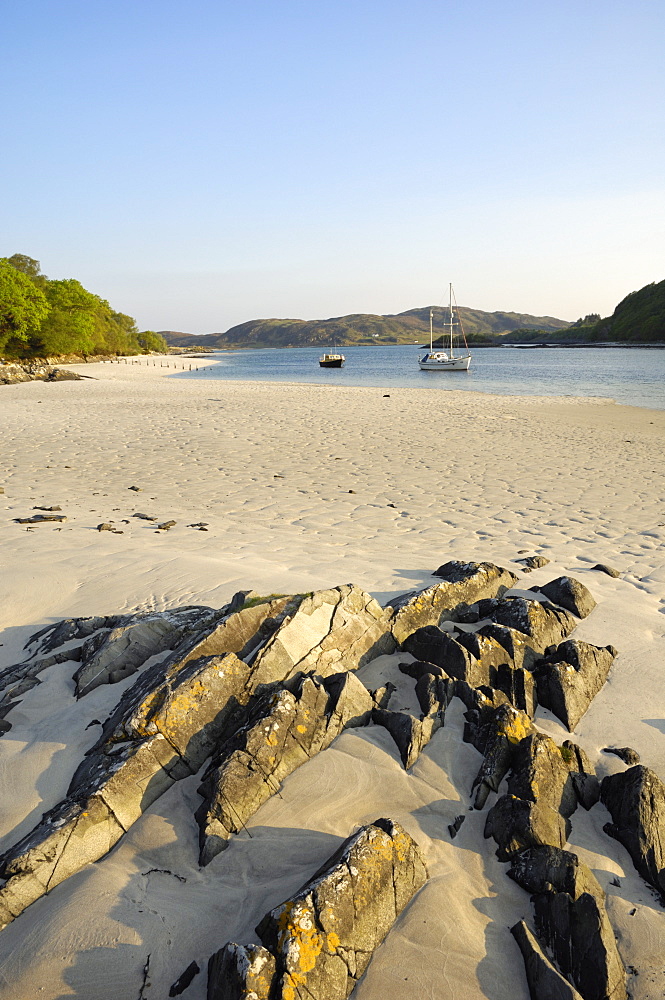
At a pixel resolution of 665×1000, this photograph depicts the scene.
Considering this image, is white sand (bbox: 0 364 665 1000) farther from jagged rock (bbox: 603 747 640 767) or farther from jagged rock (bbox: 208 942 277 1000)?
jagged rock (bbox: 208 942 277 1000)

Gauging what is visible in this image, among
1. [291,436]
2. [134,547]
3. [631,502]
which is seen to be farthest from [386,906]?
[291,436]

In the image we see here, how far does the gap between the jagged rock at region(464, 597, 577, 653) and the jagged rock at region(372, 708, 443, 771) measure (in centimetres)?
140

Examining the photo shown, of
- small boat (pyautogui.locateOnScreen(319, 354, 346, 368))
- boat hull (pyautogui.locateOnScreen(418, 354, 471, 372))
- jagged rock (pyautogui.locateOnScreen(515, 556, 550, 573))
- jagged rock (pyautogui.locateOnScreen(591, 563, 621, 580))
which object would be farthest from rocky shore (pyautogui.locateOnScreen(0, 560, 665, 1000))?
small boat (pyautogui.locateOnScreen(319, 354, 346, 368))

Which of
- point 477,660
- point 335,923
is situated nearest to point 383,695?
point 477,660


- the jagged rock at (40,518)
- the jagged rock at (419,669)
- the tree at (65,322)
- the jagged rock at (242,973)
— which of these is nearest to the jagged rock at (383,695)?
the jagged rock at (419,669)

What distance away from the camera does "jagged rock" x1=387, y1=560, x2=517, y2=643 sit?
5.27 m

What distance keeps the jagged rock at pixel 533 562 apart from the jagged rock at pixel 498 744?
3.84m

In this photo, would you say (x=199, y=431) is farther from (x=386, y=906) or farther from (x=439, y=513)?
(x=386, y=906)

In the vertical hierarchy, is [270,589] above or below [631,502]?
above

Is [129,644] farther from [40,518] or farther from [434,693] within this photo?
[40,518]

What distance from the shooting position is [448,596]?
5707 mm

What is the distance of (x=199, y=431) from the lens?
2092 centimetres

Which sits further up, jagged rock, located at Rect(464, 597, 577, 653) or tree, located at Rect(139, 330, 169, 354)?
tree, located at Rect(139, 330, 169, 354)

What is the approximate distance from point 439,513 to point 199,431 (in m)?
12.0
